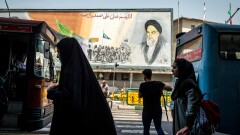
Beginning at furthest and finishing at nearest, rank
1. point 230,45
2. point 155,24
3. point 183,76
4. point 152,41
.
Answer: point 155,24 < point 152,41 < point 230,45 < point 183,76

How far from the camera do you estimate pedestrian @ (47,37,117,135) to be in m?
2.80

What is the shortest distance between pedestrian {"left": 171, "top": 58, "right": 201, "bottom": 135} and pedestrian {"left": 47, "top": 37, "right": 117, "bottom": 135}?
90 centimetres

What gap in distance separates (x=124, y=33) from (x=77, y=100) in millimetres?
41743

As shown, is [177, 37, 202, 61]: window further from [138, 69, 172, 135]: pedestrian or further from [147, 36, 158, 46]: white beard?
[147, 36, 158, 46]: white beard

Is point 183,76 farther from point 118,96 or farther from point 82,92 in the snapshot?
point 118,96

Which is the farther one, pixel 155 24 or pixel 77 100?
pixel 155 24

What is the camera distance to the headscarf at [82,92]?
2801mm

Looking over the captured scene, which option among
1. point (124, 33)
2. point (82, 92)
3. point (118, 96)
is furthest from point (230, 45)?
point (124, 33)

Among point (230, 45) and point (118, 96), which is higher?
point (230, 45)

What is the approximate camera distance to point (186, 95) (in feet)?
11.4

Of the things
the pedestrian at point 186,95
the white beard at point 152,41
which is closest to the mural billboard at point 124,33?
the white beard at point 152,41

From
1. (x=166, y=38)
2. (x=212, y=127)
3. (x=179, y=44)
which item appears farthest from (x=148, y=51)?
(x=212, y=127)

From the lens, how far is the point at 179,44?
7969mm

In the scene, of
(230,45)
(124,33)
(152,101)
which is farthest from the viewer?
(124,33)
